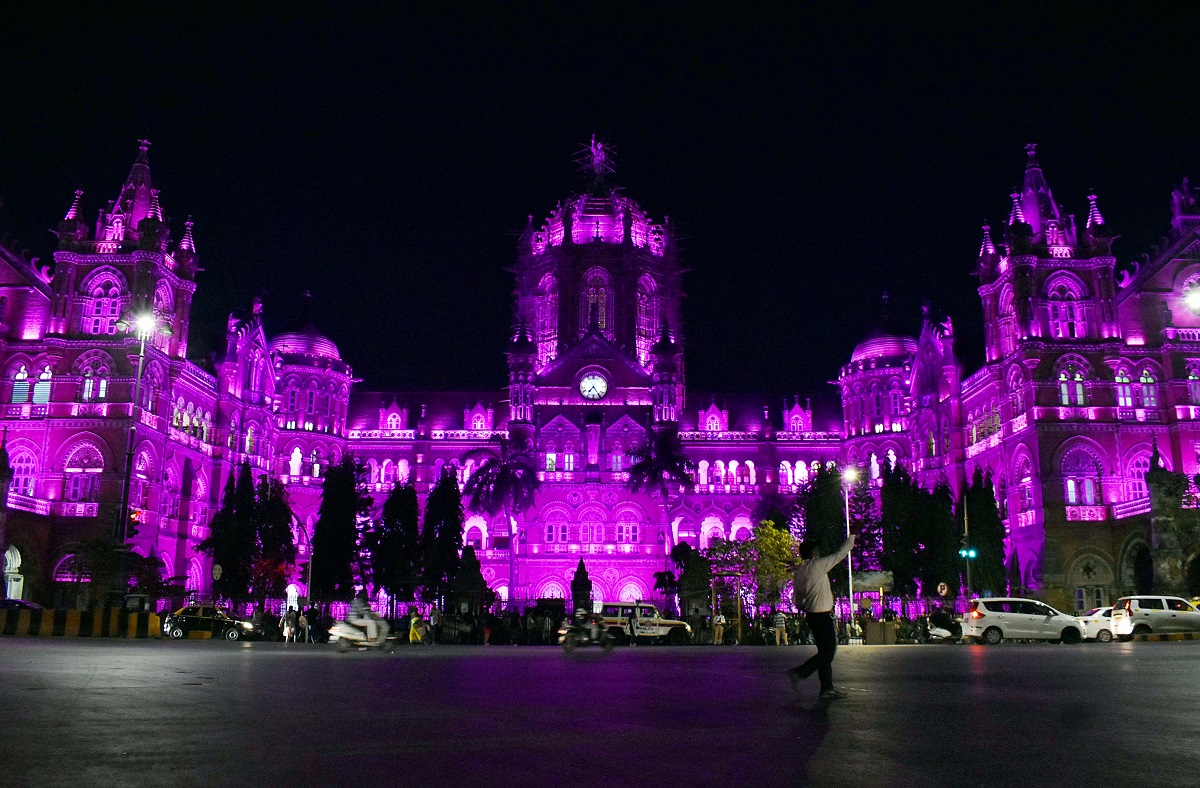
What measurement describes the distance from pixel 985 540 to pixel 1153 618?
1530cm

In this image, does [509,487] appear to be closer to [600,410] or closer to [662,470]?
[662,470]

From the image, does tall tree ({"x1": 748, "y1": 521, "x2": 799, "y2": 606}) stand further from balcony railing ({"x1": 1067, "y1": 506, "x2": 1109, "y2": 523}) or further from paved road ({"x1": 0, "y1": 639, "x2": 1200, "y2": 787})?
paved road ({"x1": 0, "y1": 639, "x2": 1200, "y2": 787})

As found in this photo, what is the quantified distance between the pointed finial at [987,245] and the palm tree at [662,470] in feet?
76.1

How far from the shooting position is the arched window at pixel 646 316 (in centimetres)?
8988

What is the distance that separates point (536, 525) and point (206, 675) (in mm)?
60693

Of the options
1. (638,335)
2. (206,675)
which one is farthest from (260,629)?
(638,335)

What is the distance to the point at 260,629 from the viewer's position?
42.2 metres

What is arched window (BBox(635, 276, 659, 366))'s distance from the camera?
8988 centimetres

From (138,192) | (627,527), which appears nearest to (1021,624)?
(627,527)

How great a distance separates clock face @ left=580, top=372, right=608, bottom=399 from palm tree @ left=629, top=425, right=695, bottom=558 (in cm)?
708

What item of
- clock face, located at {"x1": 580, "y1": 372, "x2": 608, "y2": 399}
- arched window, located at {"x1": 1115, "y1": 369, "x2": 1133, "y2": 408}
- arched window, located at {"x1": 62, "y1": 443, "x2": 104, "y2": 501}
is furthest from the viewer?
clock face, located at {"x1": 580, "y1": 372, "x2": 608, "y2": 399}

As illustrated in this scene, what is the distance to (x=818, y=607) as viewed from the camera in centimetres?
1166

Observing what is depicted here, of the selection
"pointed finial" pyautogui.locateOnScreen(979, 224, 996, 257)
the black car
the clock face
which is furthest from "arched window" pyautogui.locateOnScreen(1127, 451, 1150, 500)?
the black car

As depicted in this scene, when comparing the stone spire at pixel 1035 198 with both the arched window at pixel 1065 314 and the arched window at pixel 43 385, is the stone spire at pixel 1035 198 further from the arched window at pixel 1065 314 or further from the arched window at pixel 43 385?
the arched window at pixel 43 385
